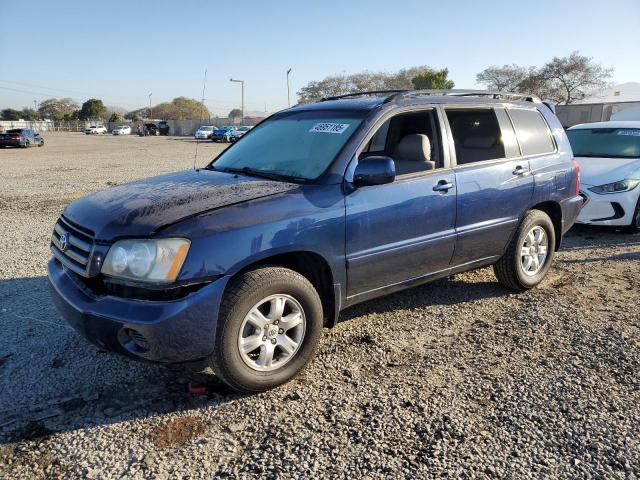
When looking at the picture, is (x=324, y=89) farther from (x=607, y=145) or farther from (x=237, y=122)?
(x=607, y=145)

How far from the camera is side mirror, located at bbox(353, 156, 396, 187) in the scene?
11.2ft

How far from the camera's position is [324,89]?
89938 millimetres

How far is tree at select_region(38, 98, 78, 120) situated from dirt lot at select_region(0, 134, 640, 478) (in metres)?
139

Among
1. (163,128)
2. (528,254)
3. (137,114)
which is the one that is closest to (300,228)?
(528,254)

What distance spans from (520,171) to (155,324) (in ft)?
11.4

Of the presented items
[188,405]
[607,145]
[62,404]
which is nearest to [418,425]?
[188,405]

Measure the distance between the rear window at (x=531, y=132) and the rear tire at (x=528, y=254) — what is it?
2.01 ft

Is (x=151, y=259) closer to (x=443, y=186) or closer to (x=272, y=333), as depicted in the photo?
(x=272, y=333)

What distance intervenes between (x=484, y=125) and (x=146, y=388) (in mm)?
3573

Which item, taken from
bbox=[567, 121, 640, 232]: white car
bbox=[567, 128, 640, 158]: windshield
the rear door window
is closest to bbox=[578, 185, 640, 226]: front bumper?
bbox=[567, 121, 640, 232]: white car

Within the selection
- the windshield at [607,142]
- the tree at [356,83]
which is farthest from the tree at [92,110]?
the windshield at [607,142]

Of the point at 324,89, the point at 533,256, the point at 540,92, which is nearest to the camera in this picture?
the point at 533,256

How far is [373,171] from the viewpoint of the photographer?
3.42 meters

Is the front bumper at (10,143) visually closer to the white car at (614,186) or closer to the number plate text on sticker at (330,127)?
the white car at (614,186)
